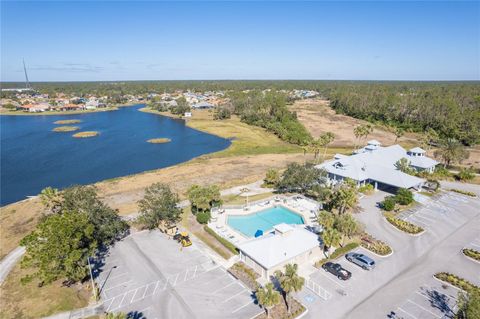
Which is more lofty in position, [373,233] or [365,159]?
[365,159]

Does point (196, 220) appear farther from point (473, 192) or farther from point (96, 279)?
point (473, 192)

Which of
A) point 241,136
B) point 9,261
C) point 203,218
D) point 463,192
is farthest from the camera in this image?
point 241,136

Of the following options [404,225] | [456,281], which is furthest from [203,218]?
[456,281]

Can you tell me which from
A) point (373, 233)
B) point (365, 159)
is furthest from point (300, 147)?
point (373, 233)

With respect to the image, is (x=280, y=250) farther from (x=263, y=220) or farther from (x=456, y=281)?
(x=456, y=281)

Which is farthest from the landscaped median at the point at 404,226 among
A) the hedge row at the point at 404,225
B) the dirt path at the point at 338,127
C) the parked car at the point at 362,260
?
the dirt path at the point at 338,127

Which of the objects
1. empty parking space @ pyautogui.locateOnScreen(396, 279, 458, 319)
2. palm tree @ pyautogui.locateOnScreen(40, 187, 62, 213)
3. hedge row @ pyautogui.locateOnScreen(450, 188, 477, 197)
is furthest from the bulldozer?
hedge row @ pyautogui.locateOnScreen(450, 188, 477, 197)

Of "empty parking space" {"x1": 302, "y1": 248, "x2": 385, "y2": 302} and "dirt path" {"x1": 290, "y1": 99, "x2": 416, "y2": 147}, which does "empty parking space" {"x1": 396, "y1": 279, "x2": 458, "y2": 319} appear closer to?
"empty parking space" {"x1": 302, "y1": 248, "x2": 385, "y2": 302}
